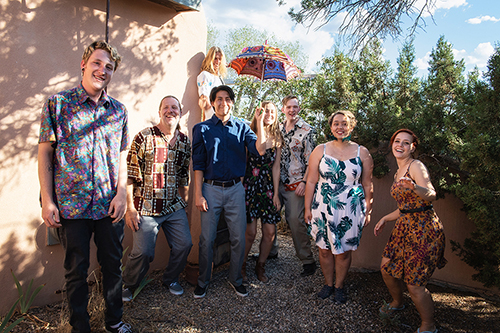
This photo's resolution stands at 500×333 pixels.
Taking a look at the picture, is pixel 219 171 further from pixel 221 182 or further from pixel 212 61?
pixel 212 61

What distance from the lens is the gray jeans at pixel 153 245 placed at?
3154 millimetres

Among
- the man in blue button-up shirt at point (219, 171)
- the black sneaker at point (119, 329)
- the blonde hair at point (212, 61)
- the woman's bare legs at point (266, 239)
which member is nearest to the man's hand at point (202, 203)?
the man in blue button-up shirt at point (219, 171)

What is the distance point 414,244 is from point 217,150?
1979 millimetres

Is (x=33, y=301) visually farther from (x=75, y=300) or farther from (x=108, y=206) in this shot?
(x=108, y=206)

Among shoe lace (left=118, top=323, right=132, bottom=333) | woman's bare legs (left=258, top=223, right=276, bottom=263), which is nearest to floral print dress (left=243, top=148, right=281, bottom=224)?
woman's bare legs (left=258, top=223, right=276, bottom=263)

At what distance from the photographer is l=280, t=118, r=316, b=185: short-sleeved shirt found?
3.97m

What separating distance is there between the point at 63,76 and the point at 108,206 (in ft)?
5.22

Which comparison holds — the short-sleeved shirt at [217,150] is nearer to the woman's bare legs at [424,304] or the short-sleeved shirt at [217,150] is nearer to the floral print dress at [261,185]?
the floral print dress at [261,185]

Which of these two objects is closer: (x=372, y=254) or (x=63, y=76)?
Answer: (x=63, y=76)

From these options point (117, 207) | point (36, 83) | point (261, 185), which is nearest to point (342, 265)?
point (261, 185)

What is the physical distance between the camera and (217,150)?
3.30 meters

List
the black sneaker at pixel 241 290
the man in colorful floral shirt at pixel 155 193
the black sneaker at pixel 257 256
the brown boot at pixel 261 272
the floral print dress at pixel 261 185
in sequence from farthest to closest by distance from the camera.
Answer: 1. the black sneaker at pixel 257 256
2. the brown boot at pixel 261 272
3. the floral print dress at pixel 261 185
4. the black sneaker at pixel 241 290
5. the man in colorful floral shirt at pixel 155 193

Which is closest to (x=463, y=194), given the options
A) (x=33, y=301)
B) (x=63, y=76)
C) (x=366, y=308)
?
(x=366, y=308)

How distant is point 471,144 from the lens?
2.75m
